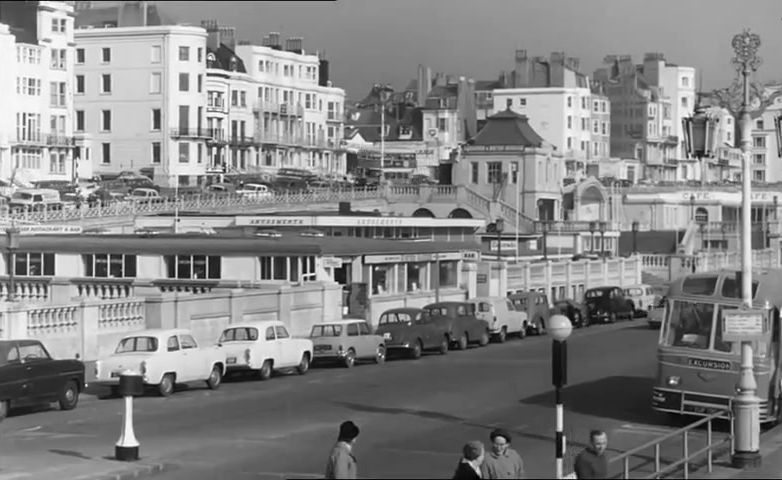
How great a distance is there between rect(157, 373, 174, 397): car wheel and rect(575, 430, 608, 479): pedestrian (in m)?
16.1

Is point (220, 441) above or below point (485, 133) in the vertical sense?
below

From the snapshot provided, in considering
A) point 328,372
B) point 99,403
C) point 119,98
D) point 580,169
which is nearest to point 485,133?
point 580,169

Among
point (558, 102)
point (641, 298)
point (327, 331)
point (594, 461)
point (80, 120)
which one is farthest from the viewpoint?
point (558, 102)

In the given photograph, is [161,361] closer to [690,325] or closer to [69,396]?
[69,396]

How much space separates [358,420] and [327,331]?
11.9 metres

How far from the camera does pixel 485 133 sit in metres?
114

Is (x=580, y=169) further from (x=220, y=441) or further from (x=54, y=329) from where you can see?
(x=220, y=441)

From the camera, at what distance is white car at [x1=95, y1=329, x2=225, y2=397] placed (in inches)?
1224

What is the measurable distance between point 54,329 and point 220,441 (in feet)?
40.5

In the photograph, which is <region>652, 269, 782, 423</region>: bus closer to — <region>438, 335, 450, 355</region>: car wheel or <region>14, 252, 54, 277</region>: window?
<region>438, 335, 450, 355</region>: car wheel

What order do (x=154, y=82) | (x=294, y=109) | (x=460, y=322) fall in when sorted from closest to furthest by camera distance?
(x=460, y=322) → (x=154, y=82) → (x=294, y=109)

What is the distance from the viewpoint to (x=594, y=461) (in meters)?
17.0

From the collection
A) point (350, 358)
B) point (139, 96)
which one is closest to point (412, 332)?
point (350, 358)

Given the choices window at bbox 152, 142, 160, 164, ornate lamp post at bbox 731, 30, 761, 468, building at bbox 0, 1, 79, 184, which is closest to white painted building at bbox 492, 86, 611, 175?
window at bbox 152, 142, 160, 164
